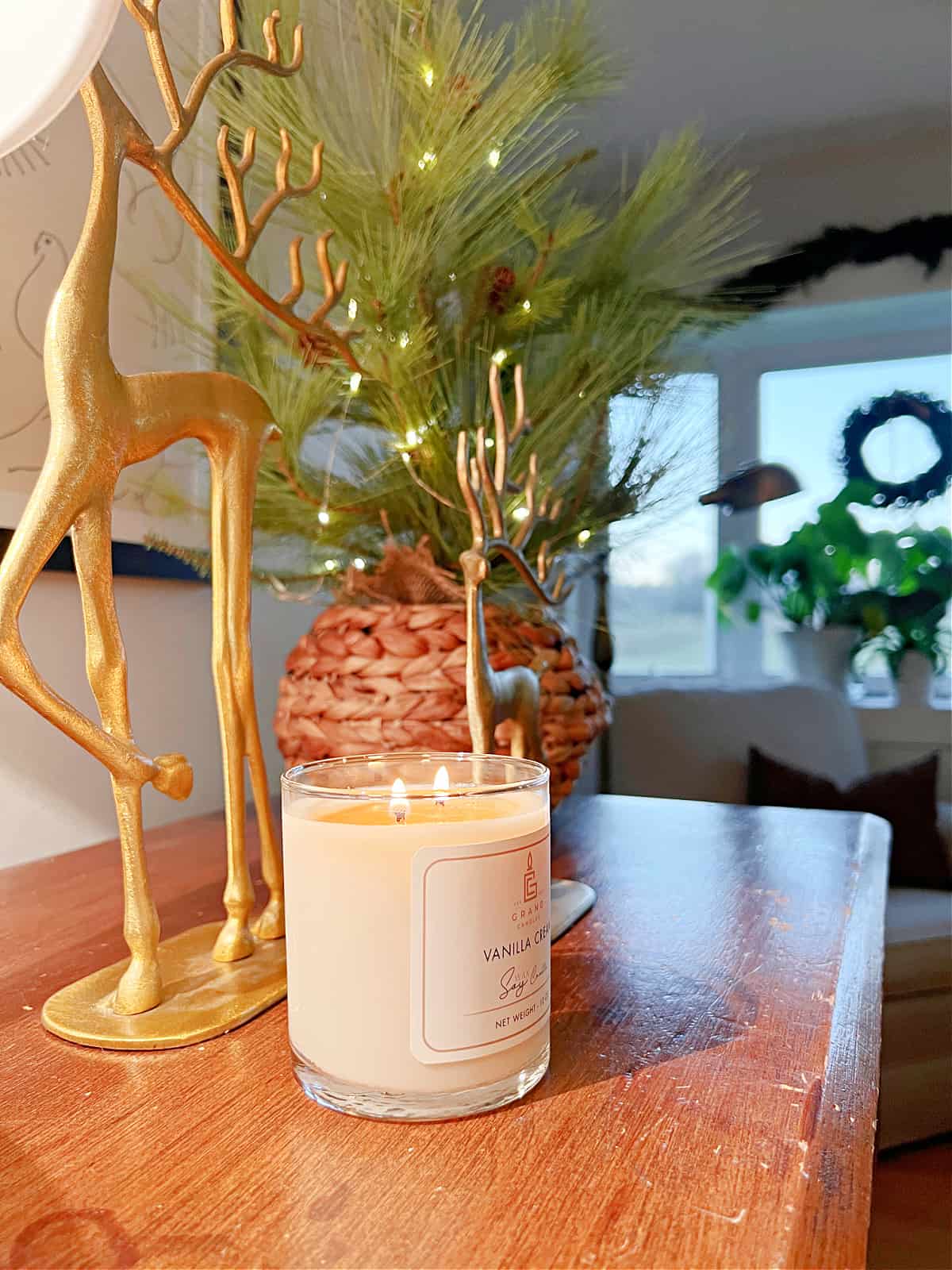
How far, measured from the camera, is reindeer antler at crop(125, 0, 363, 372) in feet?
1.03

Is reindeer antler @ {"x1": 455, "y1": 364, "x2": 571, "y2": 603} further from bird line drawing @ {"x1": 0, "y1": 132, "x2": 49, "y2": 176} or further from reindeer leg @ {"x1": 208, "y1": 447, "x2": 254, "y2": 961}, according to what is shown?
bird line drawing @ {"x1": 0, "y1": 132, "x2": 49, "y2": 176}

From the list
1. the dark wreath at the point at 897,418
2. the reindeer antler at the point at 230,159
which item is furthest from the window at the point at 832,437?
the reindeer antler at the point at 230,159

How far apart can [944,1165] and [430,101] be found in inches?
52.2

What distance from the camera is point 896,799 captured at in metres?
1.43

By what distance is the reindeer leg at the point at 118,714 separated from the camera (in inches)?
12.4

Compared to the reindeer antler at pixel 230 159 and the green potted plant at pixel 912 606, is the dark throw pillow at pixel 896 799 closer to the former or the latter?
the green potted plant at pixel 912 606

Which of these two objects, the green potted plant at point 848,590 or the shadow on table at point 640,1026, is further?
the green potted plant at point 848,590

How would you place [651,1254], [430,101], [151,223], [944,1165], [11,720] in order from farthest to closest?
1. [944,1165]
2. [151,223]
3. [11,720]
4. [430,101]
5. [651,1254]

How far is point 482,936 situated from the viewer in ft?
0.89

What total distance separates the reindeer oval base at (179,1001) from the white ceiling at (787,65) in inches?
46.5

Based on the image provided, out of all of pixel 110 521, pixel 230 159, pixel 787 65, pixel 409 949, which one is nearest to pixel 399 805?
pixel 409 949

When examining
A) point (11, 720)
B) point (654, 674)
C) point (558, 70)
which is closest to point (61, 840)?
point (11, 720)

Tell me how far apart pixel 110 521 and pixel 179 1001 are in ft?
0.58

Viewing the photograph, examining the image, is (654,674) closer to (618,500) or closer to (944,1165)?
(944,1165)
